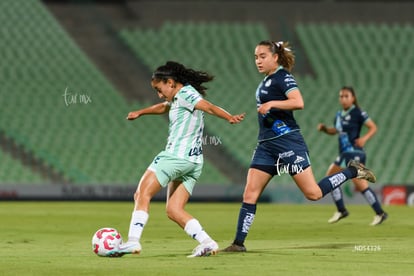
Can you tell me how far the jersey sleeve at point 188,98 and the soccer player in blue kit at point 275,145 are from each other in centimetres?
89

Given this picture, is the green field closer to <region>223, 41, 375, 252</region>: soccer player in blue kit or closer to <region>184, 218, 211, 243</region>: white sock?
<region>184, 218, 211, 243</region>: white sock

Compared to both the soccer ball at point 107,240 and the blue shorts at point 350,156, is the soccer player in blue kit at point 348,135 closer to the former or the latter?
the blue shorts at point 350,156

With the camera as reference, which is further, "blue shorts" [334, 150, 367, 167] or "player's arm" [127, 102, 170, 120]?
"blue shorts" [334, 150, 367, 167]

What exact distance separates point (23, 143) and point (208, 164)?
5.07 m

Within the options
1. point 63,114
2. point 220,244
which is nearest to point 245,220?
point 220,244

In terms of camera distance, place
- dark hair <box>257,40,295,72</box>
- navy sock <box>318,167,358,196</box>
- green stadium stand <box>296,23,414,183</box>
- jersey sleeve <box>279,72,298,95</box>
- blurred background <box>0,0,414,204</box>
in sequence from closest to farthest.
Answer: jersey sleeve <box>279,72,298,95</box> → dark hair <box>257,40,295,72</box> → navy sock <box>318,167,358,196</box> → blurred background <box>0,0,414,204</box> → green stadium stand <box>296,23,414,183</box>

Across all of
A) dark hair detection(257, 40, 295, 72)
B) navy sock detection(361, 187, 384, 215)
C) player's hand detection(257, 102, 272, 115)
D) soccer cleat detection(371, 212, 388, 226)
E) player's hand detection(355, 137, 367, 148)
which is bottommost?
soccer cleat detection(371, 212, 388, 226)

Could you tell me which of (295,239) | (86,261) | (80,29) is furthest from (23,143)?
(86,261)

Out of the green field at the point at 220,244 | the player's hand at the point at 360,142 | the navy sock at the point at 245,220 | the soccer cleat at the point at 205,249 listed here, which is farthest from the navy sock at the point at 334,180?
the player's hand at the point at 360,142

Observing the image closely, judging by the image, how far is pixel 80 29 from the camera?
2977cm

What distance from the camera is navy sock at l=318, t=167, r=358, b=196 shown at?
9.74 meters

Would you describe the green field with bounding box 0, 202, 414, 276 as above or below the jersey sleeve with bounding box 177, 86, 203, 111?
below

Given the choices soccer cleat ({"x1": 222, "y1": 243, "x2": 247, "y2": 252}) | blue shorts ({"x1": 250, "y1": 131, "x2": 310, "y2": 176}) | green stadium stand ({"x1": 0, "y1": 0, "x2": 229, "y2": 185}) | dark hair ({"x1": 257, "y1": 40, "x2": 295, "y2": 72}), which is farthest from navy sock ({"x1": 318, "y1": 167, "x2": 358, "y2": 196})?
green stadium stand ({"x1": 0, "y1": 0, "x2": 229, "y2": 185})

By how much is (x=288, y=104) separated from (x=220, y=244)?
2.38m
